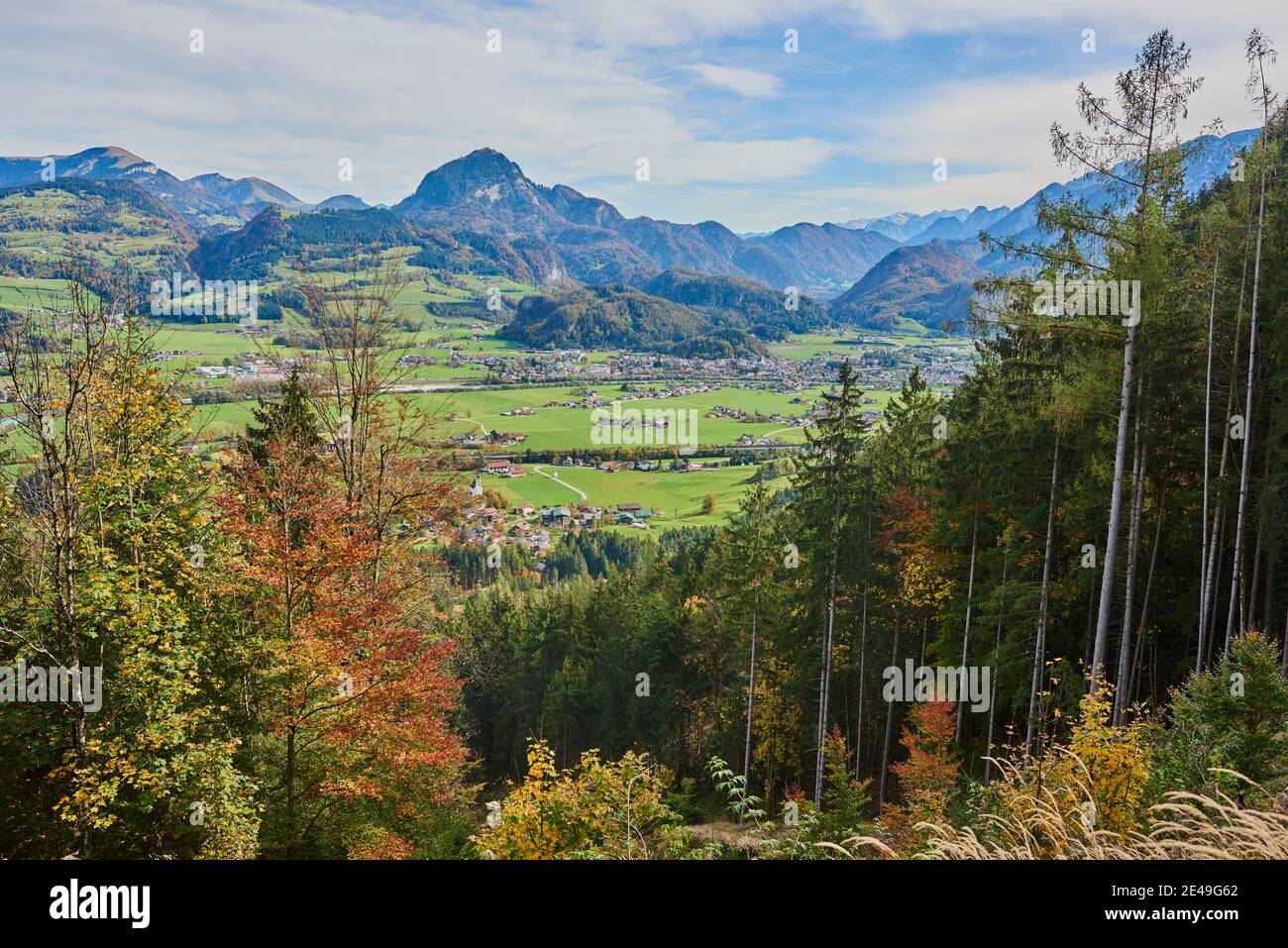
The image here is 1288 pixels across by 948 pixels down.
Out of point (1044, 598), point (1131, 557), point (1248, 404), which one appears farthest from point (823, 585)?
point (1248, 404)

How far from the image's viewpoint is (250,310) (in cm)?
17062

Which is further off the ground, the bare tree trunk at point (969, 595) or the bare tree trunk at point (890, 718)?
the bare tree trunk at point (969, 595)

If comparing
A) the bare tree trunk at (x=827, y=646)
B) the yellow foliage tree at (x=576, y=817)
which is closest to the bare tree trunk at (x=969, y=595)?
the bare tree trunk at (x=827, y=646)

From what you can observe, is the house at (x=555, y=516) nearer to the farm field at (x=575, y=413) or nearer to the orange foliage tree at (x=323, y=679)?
the farm field at (x=575, y=413)

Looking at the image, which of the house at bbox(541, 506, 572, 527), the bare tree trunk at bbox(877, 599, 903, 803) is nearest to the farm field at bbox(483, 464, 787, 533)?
the house at bbox(541, 506, 572, 527)

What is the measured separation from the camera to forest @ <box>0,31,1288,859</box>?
744 centimetres

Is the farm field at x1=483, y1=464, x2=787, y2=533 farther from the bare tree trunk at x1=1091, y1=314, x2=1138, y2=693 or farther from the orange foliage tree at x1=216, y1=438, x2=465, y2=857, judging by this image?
the orange foliage tree at x1=216, y1=438, x2=465, y2=857

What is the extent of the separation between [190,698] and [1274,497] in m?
19.4

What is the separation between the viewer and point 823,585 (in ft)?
71.0

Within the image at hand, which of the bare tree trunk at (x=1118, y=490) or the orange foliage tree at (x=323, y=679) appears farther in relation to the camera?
the bare tree trunk at (x=1118, y=490)

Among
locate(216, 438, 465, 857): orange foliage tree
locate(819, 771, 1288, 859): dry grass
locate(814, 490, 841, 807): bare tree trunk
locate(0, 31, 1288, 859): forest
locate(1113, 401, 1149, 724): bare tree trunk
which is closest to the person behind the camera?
locate(819, 771, 1288, 859): dry grass

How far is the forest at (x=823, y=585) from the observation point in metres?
7.44

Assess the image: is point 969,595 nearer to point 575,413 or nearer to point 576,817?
point 576,817

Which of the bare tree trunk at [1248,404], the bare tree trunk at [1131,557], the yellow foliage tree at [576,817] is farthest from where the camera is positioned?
the bare tree trunk at [1131,557]
